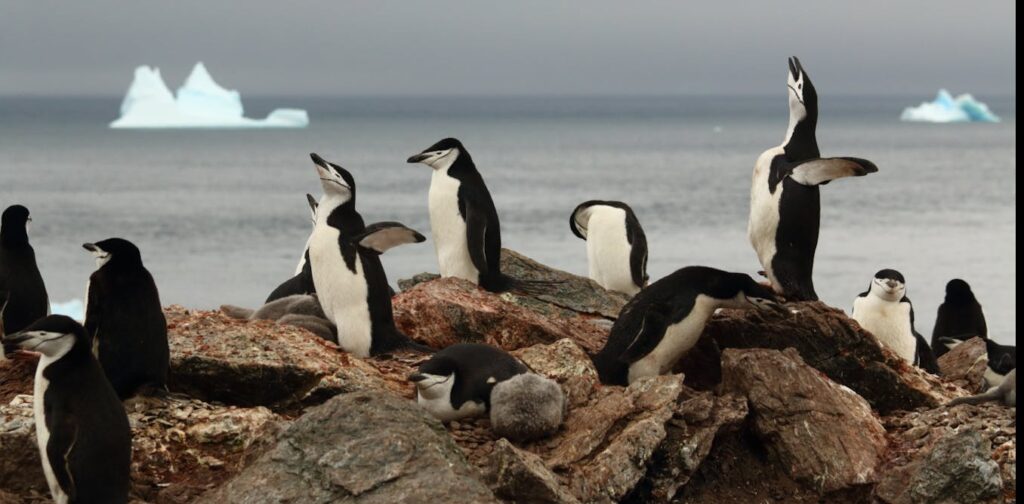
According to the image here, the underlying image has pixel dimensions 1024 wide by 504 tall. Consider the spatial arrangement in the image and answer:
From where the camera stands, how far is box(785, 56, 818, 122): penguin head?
30.5 ft

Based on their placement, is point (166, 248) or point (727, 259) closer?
point (727, 259)

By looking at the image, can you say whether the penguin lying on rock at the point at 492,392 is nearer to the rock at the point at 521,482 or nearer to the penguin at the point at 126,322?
the rock at the point at 521,482

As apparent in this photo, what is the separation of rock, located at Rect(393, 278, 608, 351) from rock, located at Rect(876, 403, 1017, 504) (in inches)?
78.4

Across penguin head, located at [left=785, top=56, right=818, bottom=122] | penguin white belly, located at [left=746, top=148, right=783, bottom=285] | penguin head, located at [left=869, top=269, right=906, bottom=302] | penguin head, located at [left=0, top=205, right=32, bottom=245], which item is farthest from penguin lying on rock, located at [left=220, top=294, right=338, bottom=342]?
penguin head, located at [left=869, top=269, right=906, bottom=302]

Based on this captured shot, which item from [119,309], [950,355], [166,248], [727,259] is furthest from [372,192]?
[119,309]

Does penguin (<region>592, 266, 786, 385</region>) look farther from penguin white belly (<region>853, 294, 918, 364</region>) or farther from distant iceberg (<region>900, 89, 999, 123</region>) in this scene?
distant iceberg (<region>900, 89, 999, 123</region>)

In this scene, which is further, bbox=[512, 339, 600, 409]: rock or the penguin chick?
bbox=[512, 339, 600, 409]: rock

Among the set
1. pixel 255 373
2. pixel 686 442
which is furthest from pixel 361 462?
pixel 686 442

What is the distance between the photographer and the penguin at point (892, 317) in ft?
34.9

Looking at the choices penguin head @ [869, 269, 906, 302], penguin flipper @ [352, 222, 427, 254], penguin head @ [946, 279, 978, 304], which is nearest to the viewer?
penguin flipper @ [352, 222, 427, 254]

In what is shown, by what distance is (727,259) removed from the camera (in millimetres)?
34875

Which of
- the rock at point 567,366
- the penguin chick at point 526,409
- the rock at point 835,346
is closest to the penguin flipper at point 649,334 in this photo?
the rock at point 567,366

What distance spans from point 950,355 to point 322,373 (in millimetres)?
5599

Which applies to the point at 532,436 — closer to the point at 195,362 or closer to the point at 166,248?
the point at 195,362
